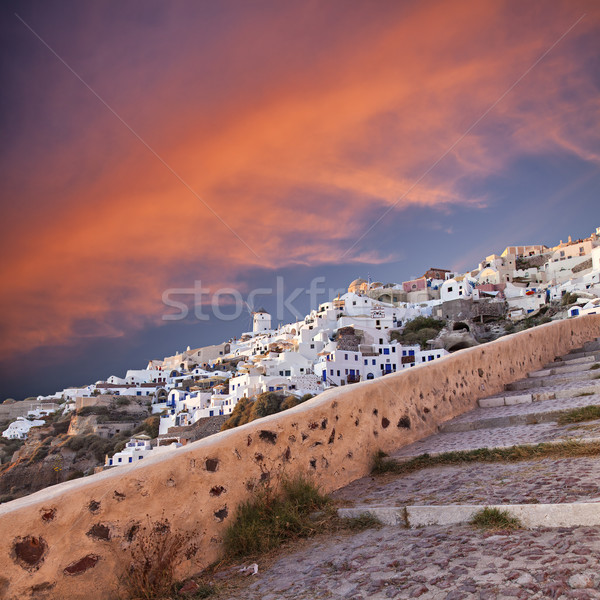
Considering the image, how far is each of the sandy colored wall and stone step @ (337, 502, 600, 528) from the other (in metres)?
0.82

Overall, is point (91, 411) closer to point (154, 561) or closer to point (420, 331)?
point (420, 331)

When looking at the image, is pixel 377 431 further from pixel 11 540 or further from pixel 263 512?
pixel 11 540

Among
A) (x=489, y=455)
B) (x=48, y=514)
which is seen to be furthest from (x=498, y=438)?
(x=48, y=514)

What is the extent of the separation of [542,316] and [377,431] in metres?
51.7

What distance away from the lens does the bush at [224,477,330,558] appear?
3517mm

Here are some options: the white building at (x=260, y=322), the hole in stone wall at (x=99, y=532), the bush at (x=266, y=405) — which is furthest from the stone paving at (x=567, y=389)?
the white building at (x=260, y=322)

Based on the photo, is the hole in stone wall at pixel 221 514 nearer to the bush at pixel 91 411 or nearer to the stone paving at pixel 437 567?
the stone paving at pixel 437 567

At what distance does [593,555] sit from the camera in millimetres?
2289

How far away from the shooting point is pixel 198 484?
363 cm

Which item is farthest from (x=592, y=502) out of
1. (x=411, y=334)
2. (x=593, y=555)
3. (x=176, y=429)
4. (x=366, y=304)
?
(x=366, y=304)

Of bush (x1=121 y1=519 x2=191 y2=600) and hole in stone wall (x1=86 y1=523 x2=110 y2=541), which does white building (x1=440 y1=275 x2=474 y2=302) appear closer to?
bush (x1=121 y1=519 x2=191 y2=600)

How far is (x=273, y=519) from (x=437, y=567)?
4.90 feet

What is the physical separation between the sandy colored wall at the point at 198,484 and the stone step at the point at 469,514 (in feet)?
2.69

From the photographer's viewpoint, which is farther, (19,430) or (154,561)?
(19,430)
